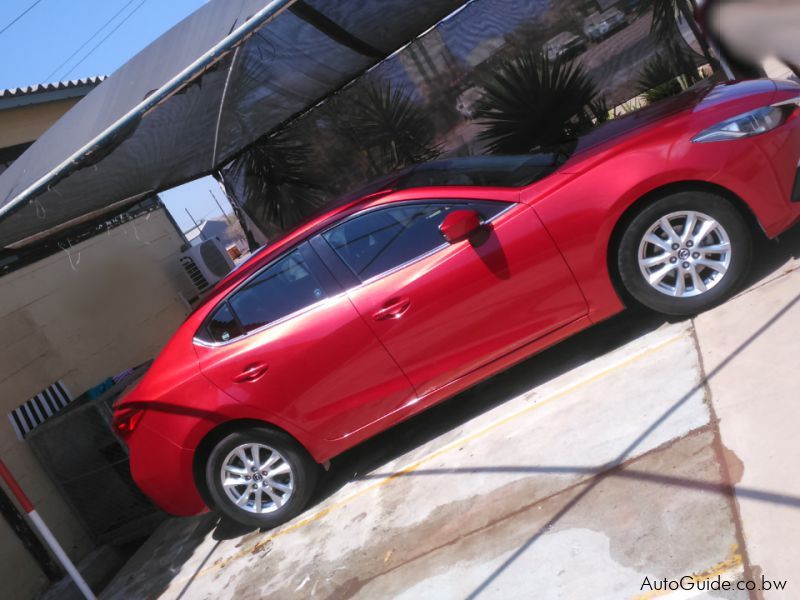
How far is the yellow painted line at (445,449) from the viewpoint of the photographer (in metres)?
4.70

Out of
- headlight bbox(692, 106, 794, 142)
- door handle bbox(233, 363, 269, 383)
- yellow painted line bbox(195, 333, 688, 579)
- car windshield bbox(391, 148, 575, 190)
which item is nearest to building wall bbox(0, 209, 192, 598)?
yellow painted line bbox(195, 333, 688, 579)

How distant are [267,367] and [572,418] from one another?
75.4 inches

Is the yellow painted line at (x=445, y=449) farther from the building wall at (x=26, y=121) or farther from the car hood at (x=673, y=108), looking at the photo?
the building wall at (x=26, y=121)

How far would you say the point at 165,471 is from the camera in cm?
536

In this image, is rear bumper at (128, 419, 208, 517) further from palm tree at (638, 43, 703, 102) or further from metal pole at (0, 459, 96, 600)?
palm tree at (638, 43, 703, 102)

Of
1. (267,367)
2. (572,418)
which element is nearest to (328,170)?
(267,367)

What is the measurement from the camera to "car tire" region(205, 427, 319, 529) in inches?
206

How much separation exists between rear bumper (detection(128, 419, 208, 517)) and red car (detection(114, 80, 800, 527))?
1 cm

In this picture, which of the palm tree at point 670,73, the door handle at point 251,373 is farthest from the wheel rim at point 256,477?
the palm tree at point 670,73

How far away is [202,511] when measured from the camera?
5504 millimetres

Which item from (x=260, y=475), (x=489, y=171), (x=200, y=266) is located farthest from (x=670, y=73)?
(x=200, y=266)

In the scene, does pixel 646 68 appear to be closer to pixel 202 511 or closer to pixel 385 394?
pixel 385 394

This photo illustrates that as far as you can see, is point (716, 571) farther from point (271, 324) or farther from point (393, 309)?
point (271, 324)

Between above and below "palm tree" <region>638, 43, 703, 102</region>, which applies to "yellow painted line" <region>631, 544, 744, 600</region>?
below
